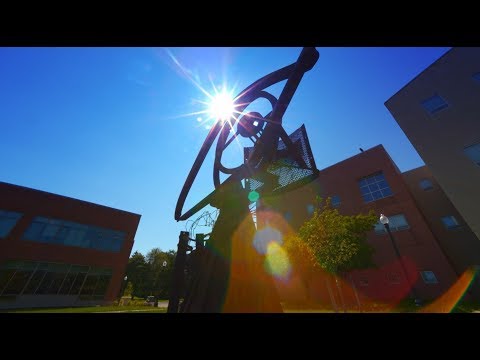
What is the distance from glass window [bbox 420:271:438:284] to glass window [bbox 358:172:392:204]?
7.10 meters

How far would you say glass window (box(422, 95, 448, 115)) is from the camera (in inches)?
588

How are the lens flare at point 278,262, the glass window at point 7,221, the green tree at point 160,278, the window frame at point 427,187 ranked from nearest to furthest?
the lens flare at point 278,262
the glass window at point 7,221
the window frame at point 427,187
the green tree at point 160,278

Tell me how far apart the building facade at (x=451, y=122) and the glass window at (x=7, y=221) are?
3700 cm

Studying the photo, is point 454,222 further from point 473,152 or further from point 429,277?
point 473,152

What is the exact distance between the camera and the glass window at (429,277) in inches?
625

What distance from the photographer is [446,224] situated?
1842 centimetres

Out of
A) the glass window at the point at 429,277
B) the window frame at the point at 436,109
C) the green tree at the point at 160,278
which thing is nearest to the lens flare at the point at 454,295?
the glass window at the point at 429,277

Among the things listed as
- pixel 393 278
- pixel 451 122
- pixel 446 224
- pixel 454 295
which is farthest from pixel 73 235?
pixel 446 224

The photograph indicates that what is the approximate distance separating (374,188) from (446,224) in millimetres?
6237

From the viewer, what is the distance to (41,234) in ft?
71.2

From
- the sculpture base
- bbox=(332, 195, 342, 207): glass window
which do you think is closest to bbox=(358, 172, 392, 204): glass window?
bbox=(332, 195, 342, 207): glass window

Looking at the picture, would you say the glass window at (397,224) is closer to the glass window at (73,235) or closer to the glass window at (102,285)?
the glass window at (73,235)
